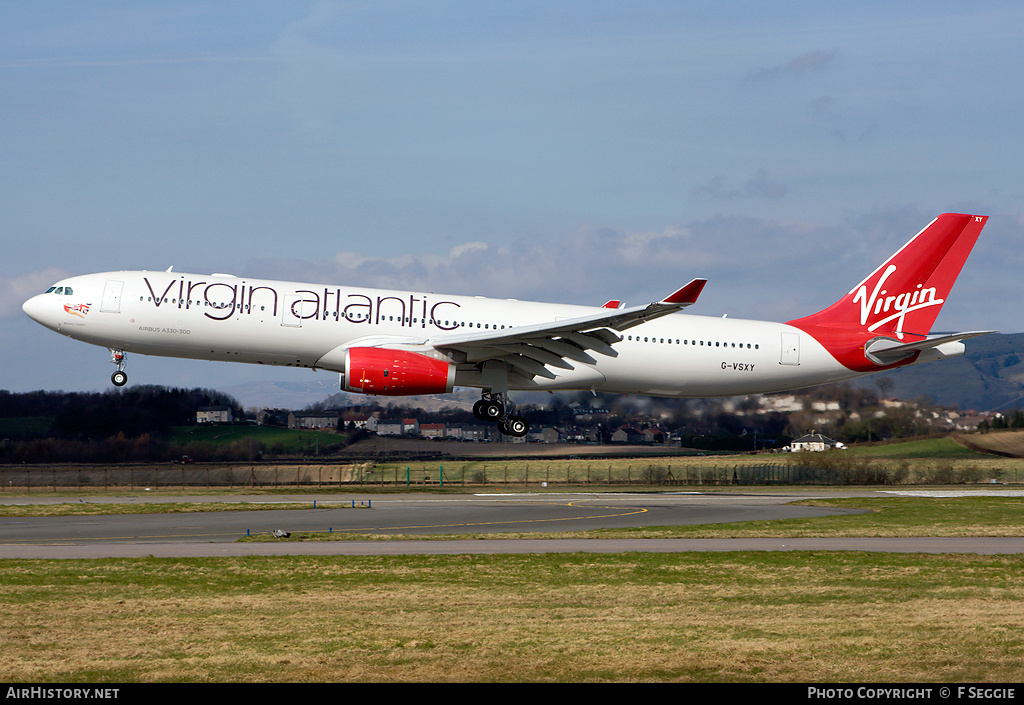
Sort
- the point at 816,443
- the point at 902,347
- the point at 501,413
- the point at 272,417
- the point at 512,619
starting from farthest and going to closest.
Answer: the point at 272,417
the point at 816,443
the point at 902,347
the point at 501,413
the point at 512,619

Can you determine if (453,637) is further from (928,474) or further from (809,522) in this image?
(928,474)

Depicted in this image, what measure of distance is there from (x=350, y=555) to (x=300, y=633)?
29.7 feet

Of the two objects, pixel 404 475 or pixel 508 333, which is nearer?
pixel 508 333

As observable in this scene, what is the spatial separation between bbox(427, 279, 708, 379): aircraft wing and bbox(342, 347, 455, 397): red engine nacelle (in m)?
0.89

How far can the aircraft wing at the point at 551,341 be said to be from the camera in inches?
1388

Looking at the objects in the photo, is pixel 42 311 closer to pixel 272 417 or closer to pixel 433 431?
pixel 272 417

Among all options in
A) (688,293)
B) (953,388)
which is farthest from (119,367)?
(953,388)

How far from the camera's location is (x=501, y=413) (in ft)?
130

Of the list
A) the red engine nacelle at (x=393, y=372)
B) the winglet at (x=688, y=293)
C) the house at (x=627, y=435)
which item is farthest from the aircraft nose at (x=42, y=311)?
the house at (x=627, y=435)

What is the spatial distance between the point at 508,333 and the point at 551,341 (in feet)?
6.49

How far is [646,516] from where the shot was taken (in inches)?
1414

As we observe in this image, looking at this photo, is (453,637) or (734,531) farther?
→ (734,531)

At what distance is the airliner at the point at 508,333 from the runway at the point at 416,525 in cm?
456
